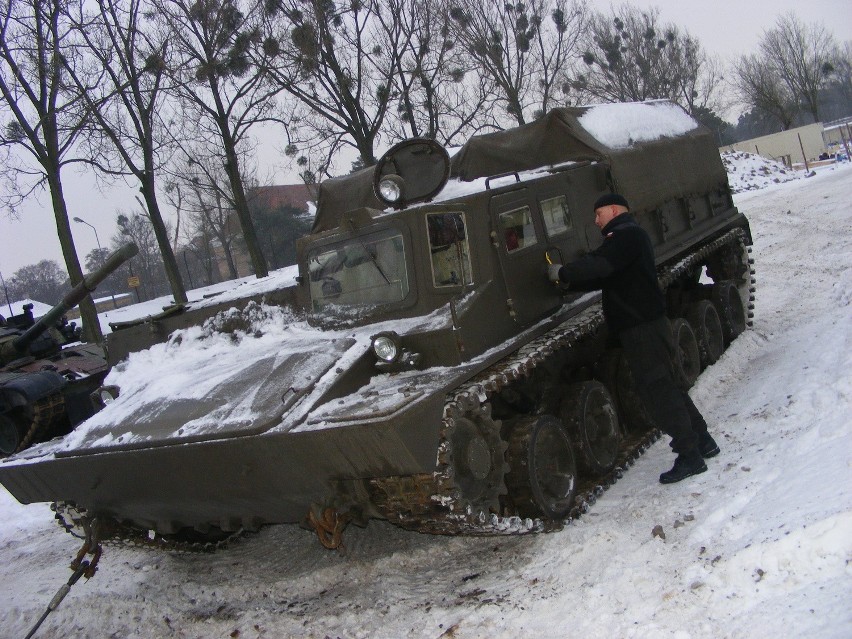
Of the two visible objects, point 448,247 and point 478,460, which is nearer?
point 478,460

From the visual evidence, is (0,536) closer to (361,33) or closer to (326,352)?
(326,352)

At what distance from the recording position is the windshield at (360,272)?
18.1 feet

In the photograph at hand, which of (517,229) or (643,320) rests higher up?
(517,229)

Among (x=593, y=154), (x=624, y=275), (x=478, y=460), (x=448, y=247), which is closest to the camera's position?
(x=478, y=460)

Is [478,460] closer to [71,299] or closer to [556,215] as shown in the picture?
[556,215]

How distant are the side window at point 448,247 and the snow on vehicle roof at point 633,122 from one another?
2.70 meters

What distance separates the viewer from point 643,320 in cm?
552

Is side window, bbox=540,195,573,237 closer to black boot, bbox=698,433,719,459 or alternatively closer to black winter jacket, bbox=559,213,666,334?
black winter jacket, bbox=559,213,666,334

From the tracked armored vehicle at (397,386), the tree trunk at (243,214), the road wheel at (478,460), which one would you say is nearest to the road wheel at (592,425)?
the tracked armored vehicle at (397,386)

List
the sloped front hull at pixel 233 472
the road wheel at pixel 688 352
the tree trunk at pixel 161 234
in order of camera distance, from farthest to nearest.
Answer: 1. the tree trunk at pixel 161 234
2. the road wheel at pixel 688 352
3. the sloped front hull at pixel 233 472

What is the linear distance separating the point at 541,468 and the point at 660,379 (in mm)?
1025

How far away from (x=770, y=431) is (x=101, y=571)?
17.0ft

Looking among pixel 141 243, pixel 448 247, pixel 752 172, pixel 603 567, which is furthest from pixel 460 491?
pixel 141 243

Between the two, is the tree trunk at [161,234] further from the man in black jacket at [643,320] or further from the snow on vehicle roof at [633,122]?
the man in black jacket at [643,320]
